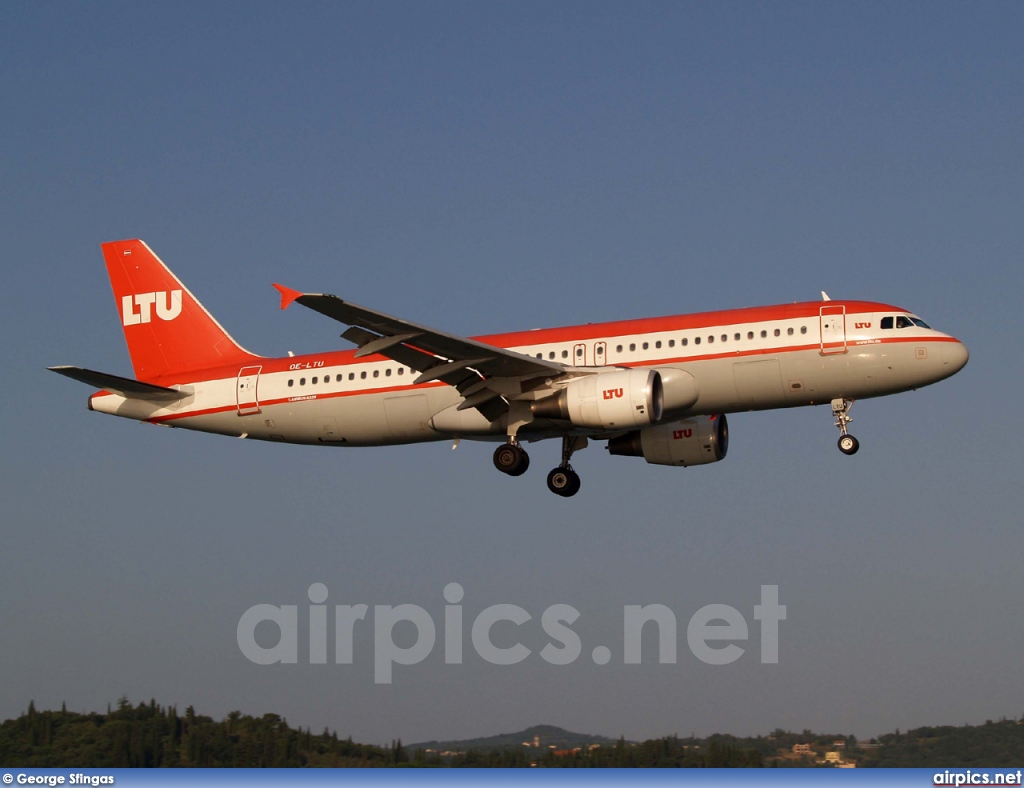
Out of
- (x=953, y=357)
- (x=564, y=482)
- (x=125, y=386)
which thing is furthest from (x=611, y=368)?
(x=125, y=386)

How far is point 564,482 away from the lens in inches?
1667

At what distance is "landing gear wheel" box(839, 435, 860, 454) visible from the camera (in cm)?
3844

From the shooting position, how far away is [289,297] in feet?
111

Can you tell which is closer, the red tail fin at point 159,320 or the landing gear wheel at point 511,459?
the landing gear wheel at point 511,459

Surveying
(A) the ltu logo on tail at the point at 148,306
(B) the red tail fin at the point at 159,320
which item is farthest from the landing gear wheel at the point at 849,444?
(A) the ltu logo on tail at the point at 148,306

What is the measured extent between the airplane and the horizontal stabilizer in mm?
63

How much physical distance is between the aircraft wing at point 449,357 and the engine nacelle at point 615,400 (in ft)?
3.08

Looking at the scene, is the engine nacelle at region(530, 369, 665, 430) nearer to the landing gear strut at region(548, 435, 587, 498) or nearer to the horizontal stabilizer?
the landing gear strut at region(548, 435, 587, 498)

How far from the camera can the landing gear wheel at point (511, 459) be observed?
40.5 metres

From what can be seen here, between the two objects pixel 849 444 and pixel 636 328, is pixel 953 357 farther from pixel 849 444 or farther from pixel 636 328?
pixel 636 328

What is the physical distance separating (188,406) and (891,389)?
21395 mm

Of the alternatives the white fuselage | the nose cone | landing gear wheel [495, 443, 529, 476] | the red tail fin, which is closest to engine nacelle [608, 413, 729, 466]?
the white fuselage

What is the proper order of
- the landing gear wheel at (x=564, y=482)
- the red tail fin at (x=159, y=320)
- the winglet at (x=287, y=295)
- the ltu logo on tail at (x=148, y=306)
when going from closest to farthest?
1. the winglet at (x=287, y=295)
2. the landing gear wheel at (x=564, y=482)
3. the red tail fin at (x=159, y=320)
4. the ltu logo on tail at (x=148, y=306)

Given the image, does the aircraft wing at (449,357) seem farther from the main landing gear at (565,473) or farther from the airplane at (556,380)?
the main landing gear at (565,473)
